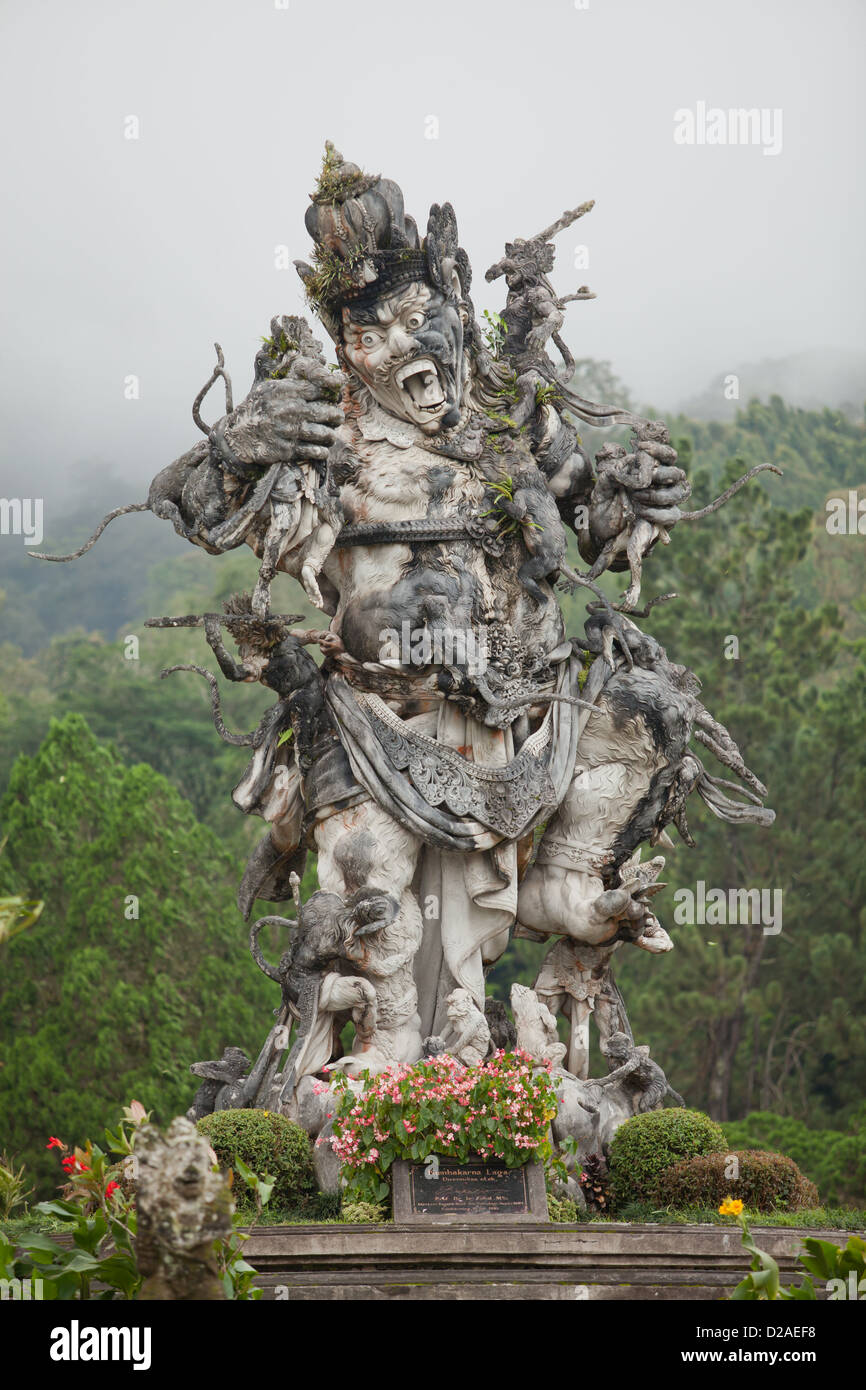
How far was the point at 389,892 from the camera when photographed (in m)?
10.2

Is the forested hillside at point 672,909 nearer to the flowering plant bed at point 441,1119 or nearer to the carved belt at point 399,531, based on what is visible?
the carved belt at point 399,531

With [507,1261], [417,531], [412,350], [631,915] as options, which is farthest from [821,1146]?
[507,1261]

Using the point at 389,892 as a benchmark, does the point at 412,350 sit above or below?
above

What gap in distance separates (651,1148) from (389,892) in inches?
77.3

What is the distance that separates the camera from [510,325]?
11.3m

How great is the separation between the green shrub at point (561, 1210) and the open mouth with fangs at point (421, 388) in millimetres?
4383

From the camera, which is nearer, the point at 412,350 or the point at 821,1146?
the point at 412,350

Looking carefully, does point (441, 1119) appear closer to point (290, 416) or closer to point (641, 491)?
point (290, 416)

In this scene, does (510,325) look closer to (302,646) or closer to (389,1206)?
(302,646)

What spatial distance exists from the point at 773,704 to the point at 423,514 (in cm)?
1191

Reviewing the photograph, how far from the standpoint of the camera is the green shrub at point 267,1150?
912 centimetres

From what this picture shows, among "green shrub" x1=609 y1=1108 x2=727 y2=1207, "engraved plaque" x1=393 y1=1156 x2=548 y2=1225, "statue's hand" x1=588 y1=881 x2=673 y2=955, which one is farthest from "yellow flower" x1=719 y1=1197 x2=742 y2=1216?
"statue's hand" x1=588 y1=881 x2=673 y2=955

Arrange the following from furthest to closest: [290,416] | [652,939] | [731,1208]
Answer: [652,939] < [290,416] < [731,1208]
